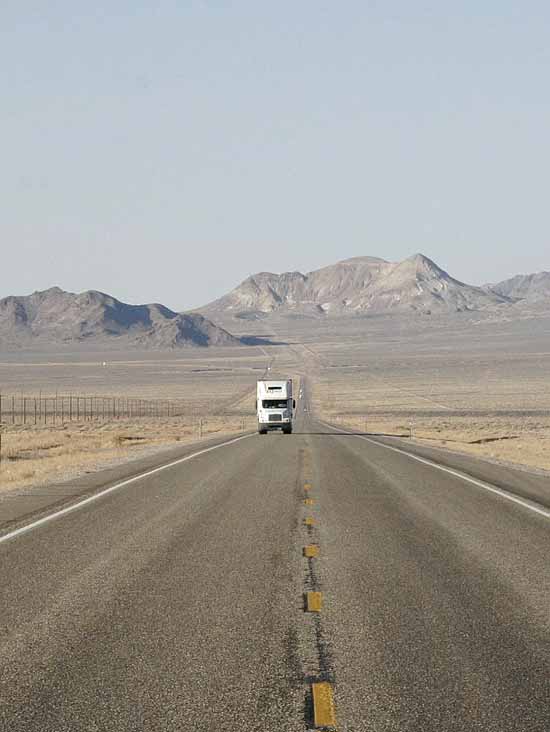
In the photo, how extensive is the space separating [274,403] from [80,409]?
57.3m

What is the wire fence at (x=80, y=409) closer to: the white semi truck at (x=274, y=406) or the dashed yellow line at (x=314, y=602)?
the white semi truck at (x=274, y=406)

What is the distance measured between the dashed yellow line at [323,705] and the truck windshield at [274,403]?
4954 cm

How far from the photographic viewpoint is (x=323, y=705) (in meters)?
6.62

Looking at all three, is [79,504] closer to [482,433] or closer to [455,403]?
[482,433]

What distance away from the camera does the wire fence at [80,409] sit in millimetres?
94250

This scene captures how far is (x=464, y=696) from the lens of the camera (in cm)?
675

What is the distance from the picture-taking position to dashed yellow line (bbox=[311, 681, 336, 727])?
6.32m

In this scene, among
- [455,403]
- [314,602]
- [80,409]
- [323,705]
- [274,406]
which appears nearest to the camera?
[323,705]

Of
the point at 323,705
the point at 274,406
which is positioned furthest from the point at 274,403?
the point at 323,705

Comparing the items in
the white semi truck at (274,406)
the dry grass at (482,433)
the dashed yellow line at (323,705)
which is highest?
the white semi truck at (274,406)

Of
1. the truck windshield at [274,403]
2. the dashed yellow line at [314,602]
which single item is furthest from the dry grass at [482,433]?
the dashed yellow line at [314,602]

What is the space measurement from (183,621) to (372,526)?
626cm

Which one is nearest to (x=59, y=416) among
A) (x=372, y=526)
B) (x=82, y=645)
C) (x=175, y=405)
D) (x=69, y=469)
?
(x=175, y=405)

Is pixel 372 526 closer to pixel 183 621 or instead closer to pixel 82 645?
pixel 183 621
